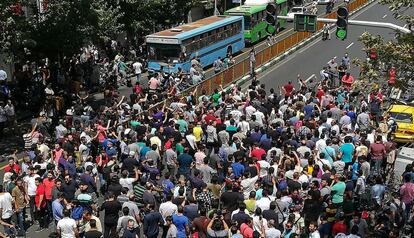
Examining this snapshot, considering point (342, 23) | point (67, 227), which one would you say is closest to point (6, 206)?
point (67, 227)

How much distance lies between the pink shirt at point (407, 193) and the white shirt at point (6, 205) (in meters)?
9.39

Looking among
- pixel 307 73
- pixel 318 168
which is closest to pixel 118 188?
pixel 318 168

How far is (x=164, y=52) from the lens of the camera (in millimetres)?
32781

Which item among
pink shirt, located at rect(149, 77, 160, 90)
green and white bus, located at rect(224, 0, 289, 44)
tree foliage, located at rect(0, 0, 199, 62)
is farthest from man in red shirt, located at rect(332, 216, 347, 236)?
green and white bus, located at rect(224, 0, 289, 44)

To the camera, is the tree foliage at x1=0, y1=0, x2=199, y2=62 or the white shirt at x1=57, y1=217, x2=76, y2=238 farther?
the tree foliage at x1=0, y1=0, x2=199, y2=62

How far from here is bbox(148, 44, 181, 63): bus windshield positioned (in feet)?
107

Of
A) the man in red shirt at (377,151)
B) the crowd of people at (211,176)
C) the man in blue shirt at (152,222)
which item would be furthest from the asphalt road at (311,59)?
the man in blue shirt at (152,222)

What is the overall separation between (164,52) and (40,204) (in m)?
18.6

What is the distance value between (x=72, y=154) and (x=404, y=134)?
1223cm

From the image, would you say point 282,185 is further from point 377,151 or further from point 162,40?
point 162,40

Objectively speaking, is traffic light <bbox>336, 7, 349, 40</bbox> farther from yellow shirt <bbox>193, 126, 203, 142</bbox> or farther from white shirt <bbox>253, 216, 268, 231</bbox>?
white shirt <bbox>253, 216, 268, 231</bbox>

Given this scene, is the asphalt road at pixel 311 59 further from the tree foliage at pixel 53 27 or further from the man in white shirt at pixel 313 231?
the man in white shirt at pixel 313 231

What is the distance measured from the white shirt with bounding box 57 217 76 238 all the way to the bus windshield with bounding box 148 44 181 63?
20575 millimetres

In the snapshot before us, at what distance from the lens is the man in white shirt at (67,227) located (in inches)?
497
